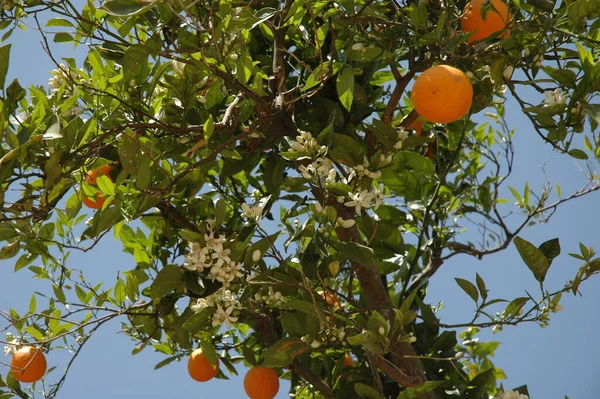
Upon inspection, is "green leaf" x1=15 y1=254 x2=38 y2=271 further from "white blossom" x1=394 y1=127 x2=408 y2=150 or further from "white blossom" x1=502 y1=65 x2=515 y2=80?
"white blossom" x1=502 y1=65 x2=515 y2=80

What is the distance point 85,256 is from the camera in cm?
300

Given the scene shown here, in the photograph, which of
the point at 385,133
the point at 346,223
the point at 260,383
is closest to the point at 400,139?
the point at 385,133

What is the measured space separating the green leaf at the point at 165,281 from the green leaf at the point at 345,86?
0.32 metres

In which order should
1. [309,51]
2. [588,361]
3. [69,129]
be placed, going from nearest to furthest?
[69,129], [309,51], [588,361]

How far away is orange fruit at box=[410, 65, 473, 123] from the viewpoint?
0.87 meters

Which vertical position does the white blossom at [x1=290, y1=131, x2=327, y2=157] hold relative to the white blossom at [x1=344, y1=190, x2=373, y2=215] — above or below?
above

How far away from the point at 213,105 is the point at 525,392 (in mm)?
606

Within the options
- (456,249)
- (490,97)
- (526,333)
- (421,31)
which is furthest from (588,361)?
(421,31)

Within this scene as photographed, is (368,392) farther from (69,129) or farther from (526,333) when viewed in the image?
(526,333)

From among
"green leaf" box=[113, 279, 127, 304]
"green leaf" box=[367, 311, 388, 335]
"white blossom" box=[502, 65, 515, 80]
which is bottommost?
"green leaf" box=[367, 311, 388, 335]

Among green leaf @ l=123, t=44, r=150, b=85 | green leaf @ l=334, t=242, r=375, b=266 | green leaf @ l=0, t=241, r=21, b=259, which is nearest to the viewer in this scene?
green leaf @ l=123, t=44, r=150, b=85

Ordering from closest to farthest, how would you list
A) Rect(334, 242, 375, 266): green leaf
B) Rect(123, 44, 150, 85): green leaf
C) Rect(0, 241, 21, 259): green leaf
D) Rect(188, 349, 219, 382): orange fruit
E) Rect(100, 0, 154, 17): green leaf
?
Rect(100, 0, 154, 17): green leaf → Rect(123, 44, 150, 85): green leaf → Rect(334, 242, 375, 266): green leaf → Rect(0, 241, 21, 259): green leaf → Rect(188, 349, 219, 382): orange fruit

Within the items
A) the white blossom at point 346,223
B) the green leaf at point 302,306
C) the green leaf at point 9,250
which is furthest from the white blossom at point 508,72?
the green leaf at point 9,250

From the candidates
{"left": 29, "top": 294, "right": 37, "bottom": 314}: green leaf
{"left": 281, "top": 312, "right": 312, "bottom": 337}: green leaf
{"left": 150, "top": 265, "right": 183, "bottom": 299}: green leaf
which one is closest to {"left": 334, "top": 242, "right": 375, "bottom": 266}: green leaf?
{"left": 281, "top": 312, "right": 312, "bottom": 337}: green leaf
